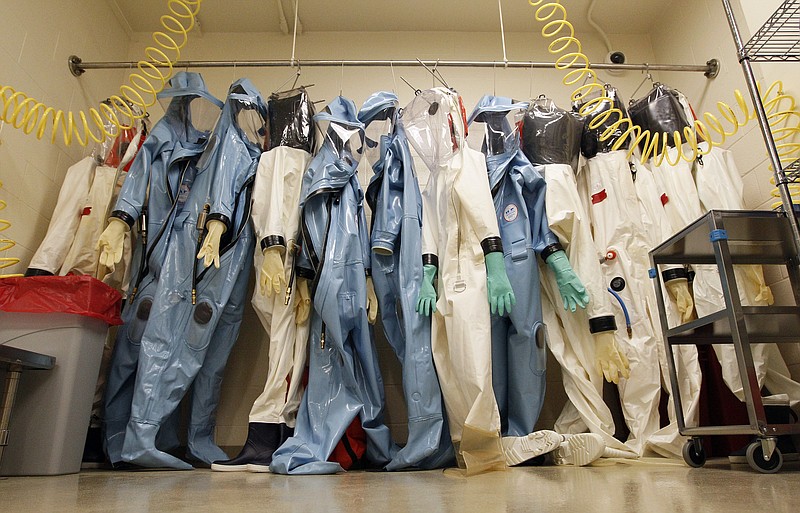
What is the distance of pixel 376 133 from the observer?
2992 mm

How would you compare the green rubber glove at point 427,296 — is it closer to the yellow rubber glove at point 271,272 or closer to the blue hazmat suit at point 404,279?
the blue hazmat suit at point 404,279

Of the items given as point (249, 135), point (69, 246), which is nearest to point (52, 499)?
point (69, 246)

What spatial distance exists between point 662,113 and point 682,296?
106cm

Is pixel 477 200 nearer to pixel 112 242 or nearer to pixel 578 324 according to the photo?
pixel 578 324

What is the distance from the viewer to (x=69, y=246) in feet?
8.53

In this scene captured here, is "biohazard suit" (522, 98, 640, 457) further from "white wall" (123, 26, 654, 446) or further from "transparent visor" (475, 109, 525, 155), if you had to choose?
"white wall" (123, 26, 654, 446)

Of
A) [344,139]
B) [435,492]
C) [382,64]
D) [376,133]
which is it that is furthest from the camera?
[382,64]

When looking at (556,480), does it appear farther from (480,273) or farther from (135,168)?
(135,168)

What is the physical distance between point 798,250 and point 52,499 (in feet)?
8.15

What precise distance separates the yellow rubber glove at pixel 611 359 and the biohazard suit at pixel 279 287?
1.39m

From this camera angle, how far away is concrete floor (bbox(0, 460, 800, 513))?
1133mm

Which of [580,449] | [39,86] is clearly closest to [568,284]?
[580,449]

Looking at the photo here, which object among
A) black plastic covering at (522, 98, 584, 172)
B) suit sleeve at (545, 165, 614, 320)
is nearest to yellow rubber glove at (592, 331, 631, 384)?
suit sleeve at (545, 165, 614, 320)

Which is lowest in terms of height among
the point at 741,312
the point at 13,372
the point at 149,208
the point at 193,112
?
the point at 13,372
